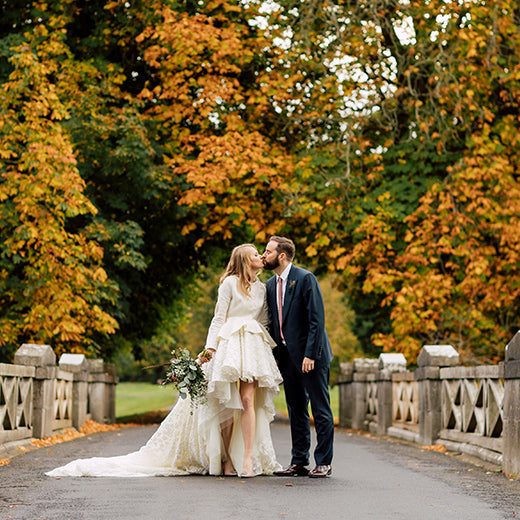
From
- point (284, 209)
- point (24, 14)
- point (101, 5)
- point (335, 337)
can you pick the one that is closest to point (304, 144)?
point (284, 209)

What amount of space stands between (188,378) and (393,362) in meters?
8.59

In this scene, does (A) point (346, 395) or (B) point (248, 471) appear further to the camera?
(A) point (346, 395)

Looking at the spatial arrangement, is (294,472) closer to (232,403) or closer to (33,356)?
(232,403)

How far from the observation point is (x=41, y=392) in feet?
42.7

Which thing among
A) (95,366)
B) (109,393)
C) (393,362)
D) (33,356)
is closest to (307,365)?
(33,356)

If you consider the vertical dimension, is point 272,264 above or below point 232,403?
above

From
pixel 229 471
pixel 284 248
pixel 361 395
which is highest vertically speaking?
pixel 284 248

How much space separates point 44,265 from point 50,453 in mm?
5637

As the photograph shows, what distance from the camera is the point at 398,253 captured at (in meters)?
19.0

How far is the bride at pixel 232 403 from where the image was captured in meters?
8.31

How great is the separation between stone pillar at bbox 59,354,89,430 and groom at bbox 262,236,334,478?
8.09m

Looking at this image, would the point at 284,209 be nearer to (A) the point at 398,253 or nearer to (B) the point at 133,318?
(A) the point at 398,253

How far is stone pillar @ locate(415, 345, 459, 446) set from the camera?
13008mm

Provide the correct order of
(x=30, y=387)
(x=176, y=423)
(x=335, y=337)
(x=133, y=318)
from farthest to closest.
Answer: (x=335, y=337)
(x=133, y=318)
(x=30, y=387)
(x=176, y=423)
